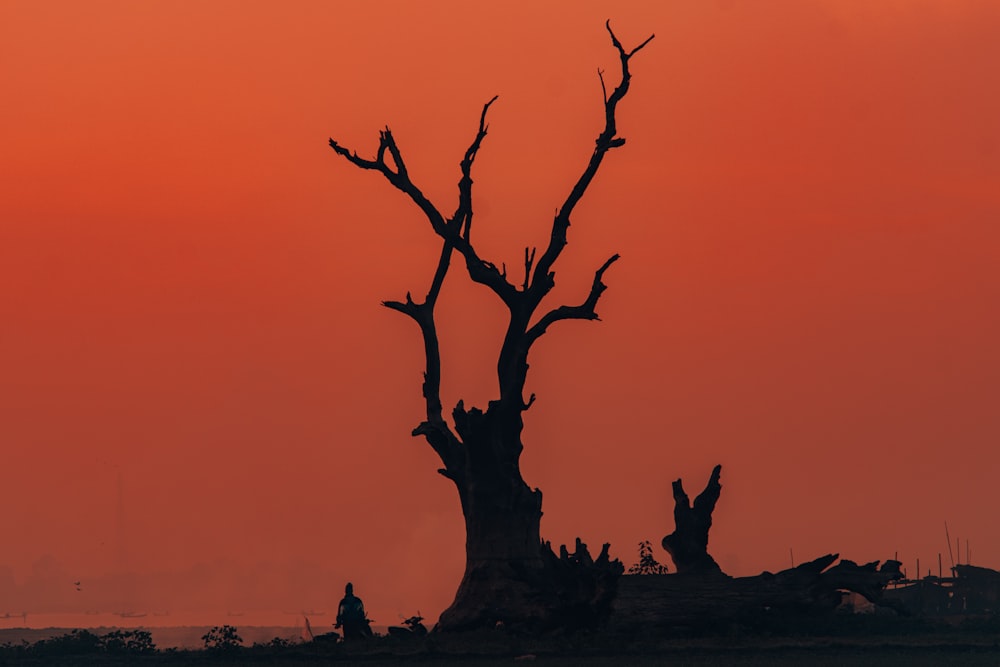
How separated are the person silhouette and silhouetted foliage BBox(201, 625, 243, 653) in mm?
2363

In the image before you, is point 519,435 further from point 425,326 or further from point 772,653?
point 772,653

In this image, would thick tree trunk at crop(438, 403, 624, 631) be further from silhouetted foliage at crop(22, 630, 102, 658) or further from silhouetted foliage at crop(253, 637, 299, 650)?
silhouetted foliage at crop(22, 630, 102, 658)

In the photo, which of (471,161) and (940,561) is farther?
(940,561)

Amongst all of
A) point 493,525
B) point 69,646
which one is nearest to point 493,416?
point 493,525

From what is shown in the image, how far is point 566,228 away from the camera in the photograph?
150 ft

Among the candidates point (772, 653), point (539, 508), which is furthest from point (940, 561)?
point (772, 653)

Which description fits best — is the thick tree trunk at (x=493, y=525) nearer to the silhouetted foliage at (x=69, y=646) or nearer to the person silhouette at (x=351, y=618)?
the person silhouette at (x=351, y=618)

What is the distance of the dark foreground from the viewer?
35.5m

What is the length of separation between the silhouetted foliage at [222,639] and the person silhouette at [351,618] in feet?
7.75

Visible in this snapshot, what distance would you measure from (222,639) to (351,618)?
300 cm

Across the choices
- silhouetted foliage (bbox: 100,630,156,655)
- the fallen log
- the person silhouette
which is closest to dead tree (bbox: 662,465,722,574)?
the fallen log

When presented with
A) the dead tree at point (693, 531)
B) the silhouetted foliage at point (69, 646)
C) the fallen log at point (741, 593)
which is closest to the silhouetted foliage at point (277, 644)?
the silhouetted foliage at point (69, 646)

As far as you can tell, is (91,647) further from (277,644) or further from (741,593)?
(741,593)

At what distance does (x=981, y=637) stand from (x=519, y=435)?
40.3ft
